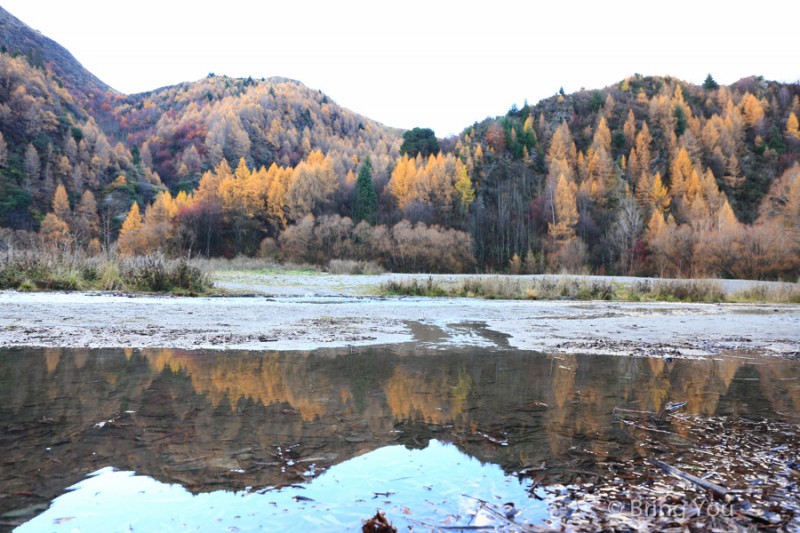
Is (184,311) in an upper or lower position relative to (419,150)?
lower

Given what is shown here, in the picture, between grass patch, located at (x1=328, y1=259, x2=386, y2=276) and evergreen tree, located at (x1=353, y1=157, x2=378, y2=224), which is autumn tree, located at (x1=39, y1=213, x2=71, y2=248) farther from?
grass patch, located at (x1=328, y1=259, x2=386, y2=276)

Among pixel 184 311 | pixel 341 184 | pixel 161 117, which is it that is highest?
pixel 161 117

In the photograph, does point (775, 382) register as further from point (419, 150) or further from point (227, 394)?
point (419, 150)

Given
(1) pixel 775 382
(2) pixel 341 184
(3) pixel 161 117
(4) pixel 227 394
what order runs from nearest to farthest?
(4) pixel 227 394 → (1) pixel 775 382 → (2) pixel 341 184 → (3) pixel 161 117

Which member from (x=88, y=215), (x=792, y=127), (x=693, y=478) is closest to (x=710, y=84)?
(x=792, y=127)

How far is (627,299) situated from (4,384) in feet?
72.6

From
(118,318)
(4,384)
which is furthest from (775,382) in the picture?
(118,318)

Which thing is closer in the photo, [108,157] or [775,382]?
[775,382]

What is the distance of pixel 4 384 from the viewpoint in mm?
4977

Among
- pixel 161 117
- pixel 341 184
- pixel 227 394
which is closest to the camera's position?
pixel 227 394

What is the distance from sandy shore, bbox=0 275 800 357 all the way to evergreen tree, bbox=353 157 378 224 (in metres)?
64.4

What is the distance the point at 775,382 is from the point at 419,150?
332 feet

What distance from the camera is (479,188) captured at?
91438 millimetres

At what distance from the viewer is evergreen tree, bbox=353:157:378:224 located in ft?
263
